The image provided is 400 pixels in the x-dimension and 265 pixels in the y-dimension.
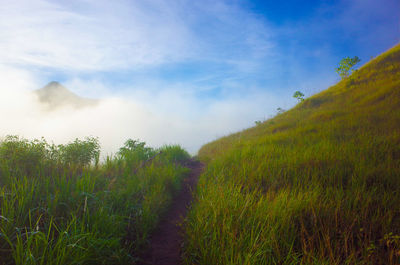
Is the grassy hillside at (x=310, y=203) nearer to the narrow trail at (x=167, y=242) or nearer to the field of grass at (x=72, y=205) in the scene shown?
the narrow trail at (x=167, y=242)

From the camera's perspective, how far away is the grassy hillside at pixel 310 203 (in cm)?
226

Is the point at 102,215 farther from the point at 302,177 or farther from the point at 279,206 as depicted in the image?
the point at 302,177

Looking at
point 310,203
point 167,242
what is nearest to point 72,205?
point 167,242

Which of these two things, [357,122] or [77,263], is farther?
[357,122]

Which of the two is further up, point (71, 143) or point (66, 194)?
point (71, 143)

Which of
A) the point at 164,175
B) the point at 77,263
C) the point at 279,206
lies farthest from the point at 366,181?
the point at 77,263

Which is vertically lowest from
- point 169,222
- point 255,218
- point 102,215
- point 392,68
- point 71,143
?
point 169,222

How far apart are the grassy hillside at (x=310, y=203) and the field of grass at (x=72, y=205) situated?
907 millimetres

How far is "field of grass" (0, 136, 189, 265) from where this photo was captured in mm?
2047

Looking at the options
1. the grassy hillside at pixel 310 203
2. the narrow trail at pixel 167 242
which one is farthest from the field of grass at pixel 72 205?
the grassy hillside at pixel 310 203

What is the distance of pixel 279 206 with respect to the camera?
9.47ft

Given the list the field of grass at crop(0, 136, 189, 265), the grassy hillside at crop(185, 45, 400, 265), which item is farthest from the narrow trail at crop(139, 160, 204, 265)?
the grassy hillside at crop(185, 45, 400, 265)

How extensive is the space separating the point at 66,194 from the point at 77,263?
126 centimetres

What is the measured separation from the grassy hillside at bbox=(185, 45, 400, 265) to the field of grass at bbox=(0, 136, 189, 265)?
91 centimetres
